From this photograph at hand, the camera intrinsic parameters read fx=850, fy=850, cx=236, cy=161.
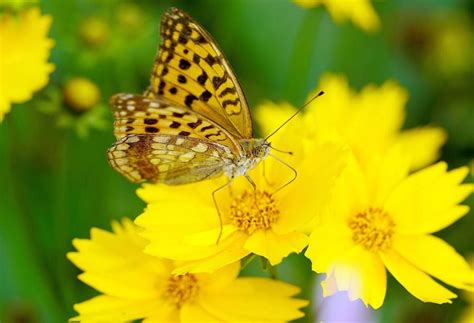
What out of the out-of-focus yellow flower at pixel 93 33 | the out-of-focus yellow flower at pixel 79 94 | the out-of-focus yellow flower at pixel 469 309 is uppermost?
the out-of-focus yellow flower at pixel 93 33

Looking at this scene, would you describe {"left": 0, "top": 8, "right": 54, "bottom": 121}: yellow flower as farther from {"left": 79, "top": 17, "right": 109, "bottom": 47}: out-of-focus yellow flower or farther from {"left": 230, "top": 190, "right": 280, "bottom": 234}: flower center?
{"left": 230, "top": 190, "right": 280, "bottom": 234}: flower center

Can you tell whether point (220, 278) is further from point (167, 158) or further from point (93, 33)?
point (93, 33)

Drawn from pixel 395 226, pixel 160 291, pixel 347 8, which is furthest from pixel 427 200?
pixel 347 8

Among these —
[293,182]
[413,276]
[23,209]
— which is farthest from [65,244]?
[413,276]

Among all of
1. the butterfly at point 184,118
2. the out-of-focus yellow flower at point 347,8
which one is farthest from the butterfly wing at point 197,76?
the out-of-focus yellow flower at point 347,8

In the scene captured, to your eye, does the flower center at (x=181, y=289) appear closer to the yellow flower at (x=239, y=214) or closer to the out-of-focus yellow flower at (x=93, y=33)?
the yellow flower at (x=239, y=214)

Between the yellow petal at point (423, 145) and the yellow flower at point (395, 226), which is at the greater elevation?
the yellow petal at point (423, 145)
